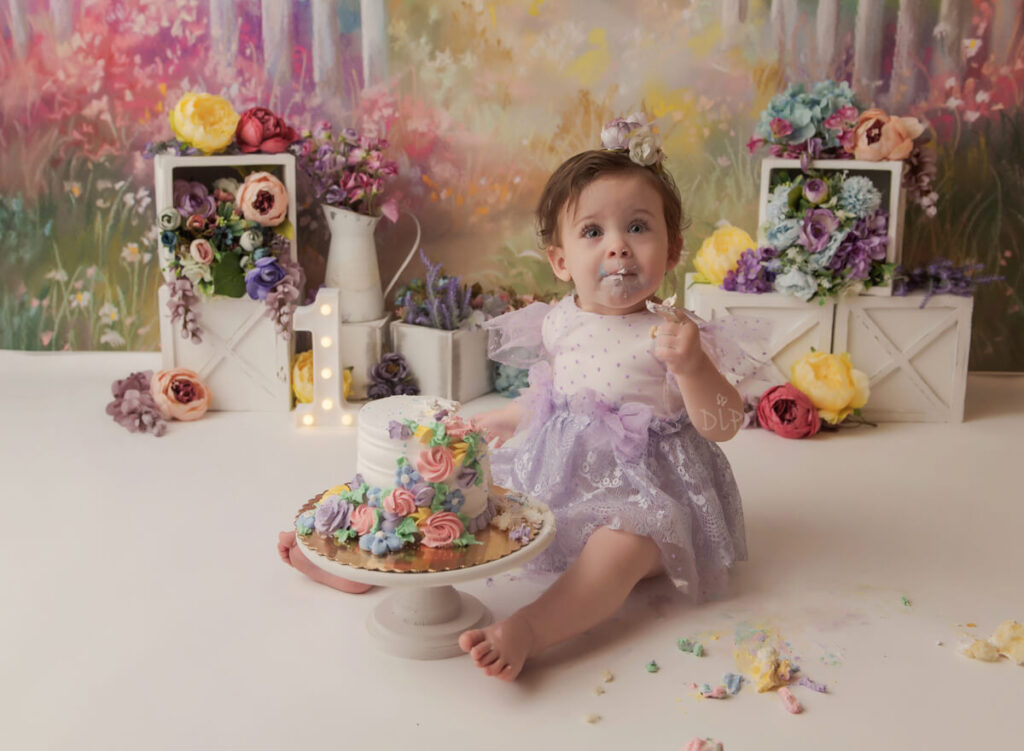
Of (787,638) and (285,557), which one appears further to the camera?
(285,557)

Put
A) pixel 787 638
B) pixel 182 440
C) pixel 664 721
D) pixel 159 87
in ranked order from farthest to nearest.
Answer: pixel 159 87 → pixel 182 440 → pixel 787 638 → pixel 664 721

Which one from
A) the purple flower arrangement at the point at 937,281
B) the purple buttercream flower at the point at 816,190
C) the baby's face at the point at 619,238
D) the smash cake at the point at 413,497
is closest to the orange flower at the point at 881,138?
the purple buttercream flower at the point at 816,190

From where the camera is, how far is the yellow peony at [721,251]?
307 centimetres

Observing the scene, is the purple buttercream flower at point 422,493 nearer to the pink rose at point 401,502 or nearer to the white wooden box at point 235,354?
the pink rose at point 401,502

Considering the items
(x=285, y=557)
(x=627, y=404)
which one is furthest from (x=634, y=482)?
(x=285, y=557)

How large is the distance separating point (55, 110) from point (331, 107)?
841mm

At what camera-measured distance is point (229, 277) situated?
9.71 ft

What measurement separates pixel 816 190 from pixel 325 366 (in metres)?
1.39

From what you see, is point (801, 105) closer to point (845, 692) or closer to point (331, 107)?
point (331, 107)

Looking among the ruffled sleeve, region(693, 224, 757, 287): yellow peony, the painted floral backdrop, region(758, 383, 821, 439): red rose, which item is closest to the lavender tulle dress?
the ruffled sleeve

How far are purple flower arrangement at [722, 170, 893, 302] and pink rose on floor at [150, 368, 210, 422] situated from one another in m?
1.53

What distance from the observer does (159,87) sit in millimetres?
3330

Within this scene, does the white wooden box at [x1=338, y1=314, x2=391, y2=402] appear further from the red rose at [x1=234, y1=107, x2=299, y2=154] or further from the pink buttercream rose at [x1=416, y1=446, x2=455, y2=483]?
the pink buttercream rose at [x1=416, y1=446, x2=455, y2=483]

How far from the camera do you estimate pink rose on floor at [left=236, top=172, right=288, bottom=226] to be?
116 inches
